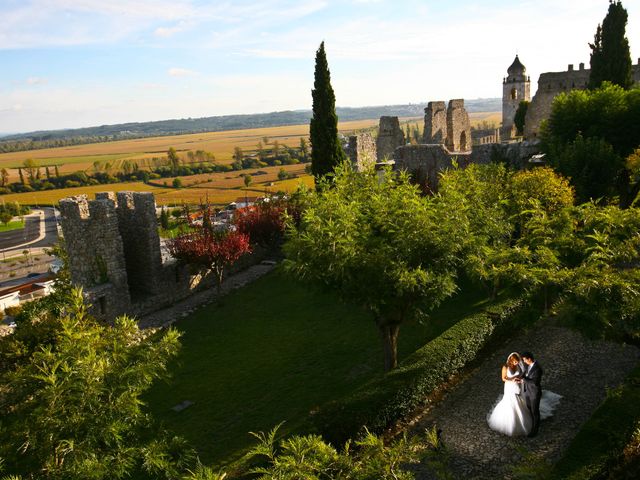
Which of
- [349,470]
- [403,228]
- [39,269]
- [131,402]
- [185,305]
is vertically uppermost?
[403,228]

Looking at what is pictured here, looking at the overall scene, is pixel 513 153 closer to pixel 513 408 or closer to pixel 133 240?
pixel 513 408

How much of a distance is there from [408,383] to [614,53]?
95.3ft

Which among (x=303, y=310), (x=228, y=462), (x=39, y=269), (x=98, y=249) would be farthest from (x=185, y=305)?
(x=39, y=269)

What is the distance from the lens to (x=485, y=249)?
41.3 ft

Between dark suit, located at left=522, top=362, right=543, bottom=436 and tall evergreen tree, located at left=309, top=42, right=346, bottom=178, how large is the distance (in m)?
16.8

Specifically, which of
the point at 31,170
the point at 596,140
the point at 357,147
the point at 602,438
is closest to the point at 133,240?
the point at 357,147

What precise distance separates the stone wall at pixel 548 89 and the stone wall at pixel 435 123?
14.2 meters

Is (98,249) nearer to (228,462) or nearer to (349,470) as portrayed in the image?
(228,462)

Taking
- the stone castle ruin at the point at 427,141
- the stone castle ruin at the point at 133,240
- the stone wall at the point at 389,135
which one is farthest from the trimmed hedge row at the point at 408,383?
the stone wall at the point at 389,135

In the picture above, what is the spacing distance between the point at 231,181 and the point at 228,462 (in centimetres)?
11642

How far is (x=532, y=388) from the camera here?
33.9 feet

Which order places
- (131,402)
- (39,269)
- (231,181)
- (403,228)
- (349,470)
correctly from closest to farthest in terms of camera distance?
(349,470), (131,402), (403,228), (39,269), (231,181)

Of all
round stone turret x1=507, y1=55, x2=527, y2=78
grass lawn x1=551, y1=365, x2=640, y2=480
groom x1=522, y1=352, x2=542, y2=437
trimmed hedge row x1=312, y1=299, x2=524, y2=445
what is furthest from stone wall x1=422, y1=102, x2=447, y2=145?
round stone turret x1=507, y1=55, x2=527, y2=78

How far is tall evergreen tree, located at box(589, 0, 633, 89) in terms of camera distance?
29.9 m
